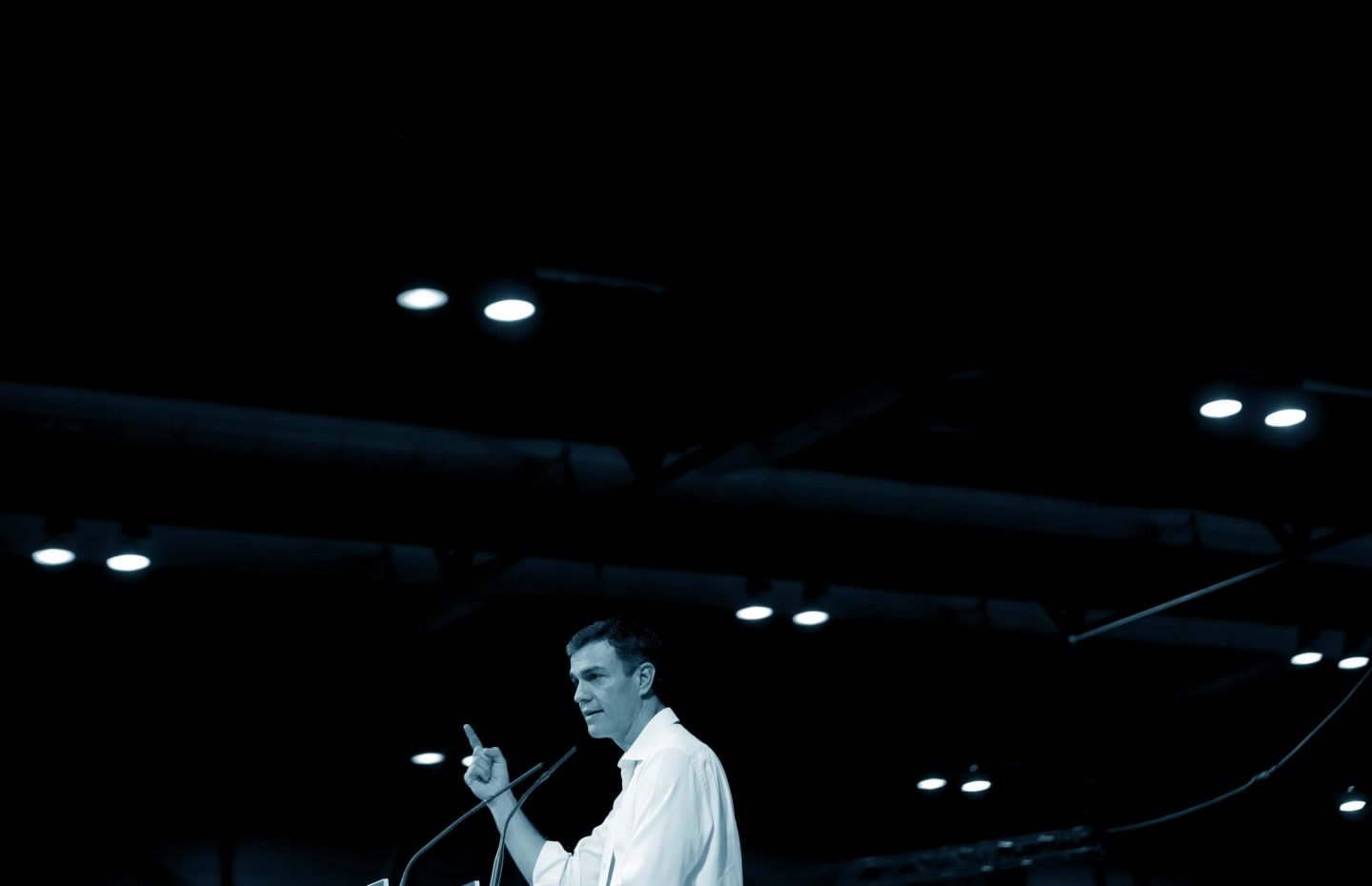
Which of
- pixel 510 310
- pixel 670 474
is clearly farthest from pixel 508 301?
pixel 670 474

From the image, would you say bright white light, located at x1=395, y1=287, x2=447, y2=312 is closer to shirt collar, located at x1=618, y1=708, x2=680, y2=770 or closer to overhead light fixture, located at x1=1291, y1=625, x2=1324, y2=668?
shirt collar, located at x1=618, y1=708, x2=680, y2=770

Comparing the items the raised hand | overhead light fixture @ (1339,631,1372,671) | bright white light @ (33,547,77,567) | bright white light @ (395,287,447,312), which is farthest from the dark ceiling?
the raised hand

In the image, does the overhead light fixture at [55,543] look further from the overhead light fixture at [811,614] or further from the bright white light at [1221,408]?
the bright white light at [1221,408]

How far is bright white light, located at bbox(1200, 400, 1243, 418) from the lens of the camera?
5.94m

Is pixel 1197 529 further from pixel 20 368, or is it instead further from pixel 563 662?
pixel 20 368

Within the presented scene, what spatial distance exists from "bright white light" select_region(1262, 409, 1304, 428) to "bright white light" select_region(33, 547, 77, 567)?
5.01 meters

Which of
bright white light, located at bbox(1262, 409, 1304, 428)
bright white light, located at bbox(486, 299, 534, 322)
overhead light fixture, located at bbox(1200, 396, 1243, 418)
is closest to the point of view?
bright white light, located at bbox(486, 299, 534, 322)

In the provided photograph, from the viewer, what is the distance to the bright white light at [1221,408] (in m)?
5.94

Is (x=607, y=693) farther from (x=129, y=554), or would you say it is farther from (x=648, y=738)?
(x=129, y=554)

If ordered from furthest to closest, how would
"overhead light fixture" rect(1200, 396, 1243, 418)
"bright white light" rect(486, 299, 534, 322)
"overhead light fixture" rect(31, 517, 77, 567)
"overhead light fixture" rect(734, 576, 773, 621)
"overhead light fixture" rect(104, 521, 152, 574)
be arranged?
"overhead light fixture" rect(734, 576, 773, 621) → "overhead light fixture" rect(104, 521, 152, 574) → "overhead light fixture" rect(31, 517, 77, 567) → "overhead light fixture" rect(1200, 396, 1243, 418) → "bright white light" rect(486, 299, 534, 322)

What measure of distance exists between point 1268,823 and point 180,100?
9954 millimetres

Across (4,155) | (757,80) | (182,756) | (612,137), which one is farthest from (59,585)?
(757,80)

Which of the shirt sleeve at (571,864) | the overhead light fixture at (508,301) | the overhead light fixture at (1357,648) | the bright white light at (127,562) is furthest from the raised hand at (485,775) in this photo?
the overhead light fixture at (1357,648)

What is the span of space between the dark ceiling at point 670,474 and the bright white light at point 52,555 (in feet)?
0.47
